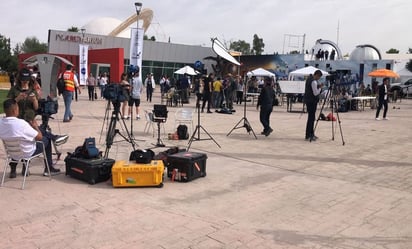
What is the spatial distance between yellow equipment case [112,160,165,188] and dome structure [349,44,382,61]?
40.1 m

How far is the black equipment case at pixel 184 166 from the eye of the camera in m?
6.31

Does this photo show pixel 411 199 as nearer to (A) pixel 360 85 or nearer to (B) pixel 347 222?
(B) pixel 347 222

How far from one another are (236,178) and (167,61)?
52065 mm

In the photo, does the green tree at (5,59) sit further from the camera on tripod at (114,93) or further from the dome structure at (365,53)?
the camera on tripod at (114,93)

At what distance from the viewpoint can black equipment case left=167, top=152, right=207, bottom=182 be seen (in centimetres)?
631

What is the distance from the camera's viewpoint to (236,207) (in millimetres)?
5227

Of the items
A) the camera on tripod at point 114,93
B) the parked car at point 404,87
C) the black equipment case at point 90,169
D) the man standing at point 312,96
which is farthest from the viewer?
the parked car at point 404,87

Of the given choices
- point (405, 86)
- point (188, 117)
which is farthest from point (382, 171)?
point (405, 86)

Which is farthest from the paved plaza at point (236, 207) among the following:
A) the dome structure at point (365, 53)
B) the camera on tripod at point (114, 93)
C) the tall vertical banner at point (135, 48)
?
the dome structure at point (365, 53)

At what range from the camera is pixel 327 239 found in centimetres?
427

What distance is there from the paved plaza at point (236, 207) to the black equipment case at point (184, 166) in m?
0.13

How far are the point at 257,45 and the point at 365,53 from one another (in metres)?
66.1

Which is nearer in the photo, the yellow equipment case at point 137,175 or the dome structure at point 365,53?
the yellow equipment case at point 137,175

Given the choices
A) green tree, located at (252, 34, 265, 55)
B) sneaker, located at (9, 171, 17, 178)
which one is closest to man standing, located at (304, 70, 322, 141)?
sneaker, located at (9, 171, 17, 178)
